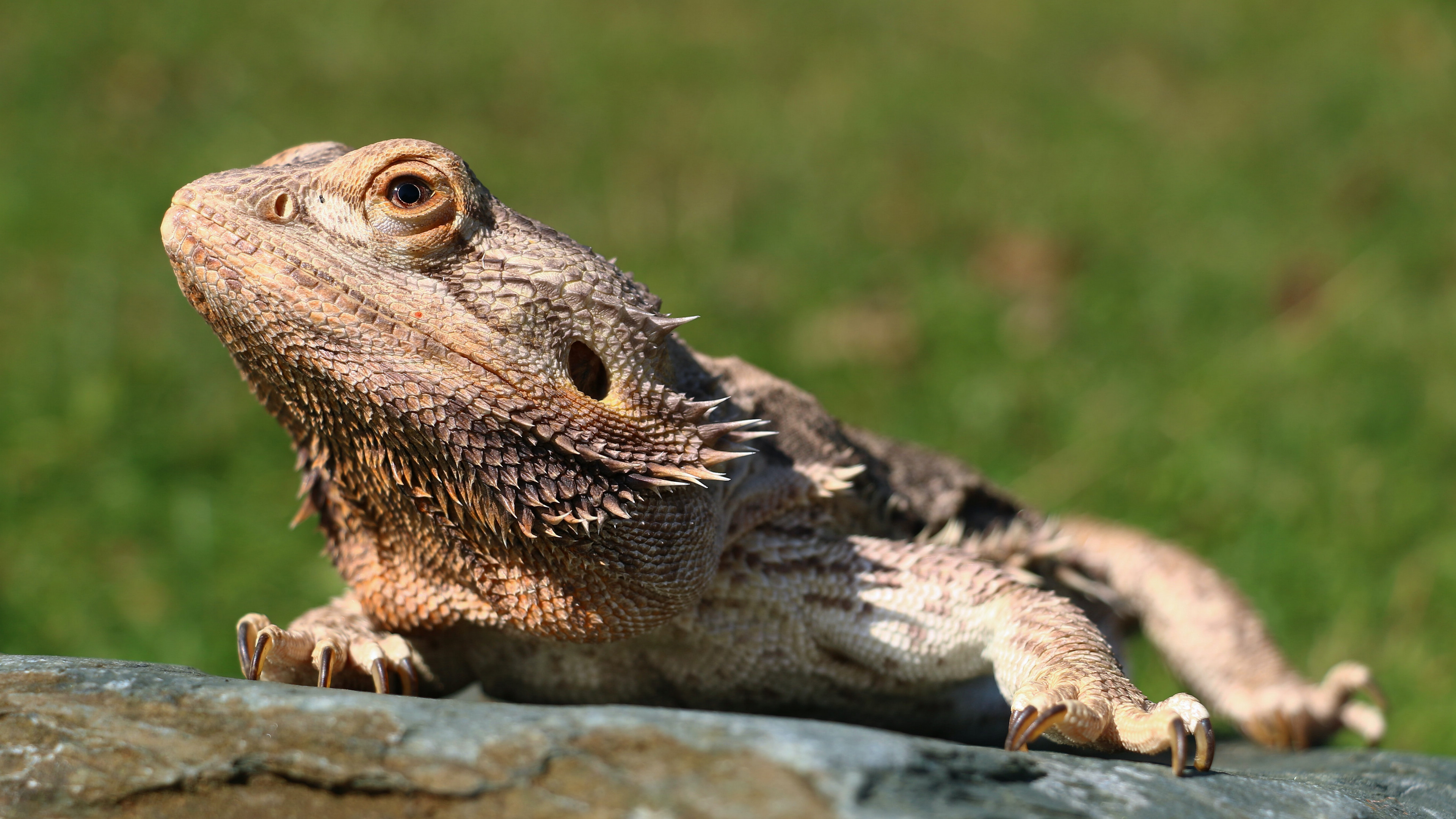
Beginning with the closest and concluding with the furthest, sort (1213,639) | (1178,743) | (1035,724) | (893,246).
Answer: (1178,743) < (1035,724) < (1213,639) < (893,246)

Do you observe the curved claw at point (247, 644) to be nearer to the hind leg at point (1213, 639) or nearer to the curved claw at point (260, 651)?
the curved claw at point (260, 651)

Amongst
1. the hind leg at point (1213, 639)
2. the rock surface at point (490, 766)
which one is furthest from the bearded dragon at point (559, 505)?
the hind leg at point (1213, 639)

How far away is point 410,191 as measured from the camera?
8.10 ft

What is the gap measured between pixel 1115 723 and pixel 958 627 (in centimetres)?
59

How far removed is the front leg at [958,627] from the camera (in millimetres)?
2545

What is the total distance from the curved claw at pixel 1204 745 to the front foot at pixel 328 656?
1627mm

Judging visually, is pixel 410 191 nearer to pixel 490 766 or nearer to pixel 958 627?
pixel 490 766

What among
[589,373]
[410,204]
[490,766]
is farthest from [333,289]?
[490,766]

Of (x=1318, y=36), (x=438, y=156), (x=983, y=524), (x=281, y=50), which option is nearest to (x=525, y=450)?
(x=438, y=156)

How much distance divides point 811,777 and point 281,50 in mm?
7574

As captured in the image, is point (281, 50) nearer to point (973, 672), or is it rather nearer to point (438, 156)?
point (438, 156)

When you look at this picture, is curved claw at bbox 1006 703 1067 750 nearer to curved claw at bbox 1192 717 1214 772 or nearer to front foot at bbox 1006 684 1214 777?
front foot at bbox 1006 684 1214 777

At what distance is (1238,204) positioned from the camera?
787 cm

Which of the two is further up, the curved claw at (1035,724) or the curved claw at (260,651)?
the curved claw at (1035,724)
